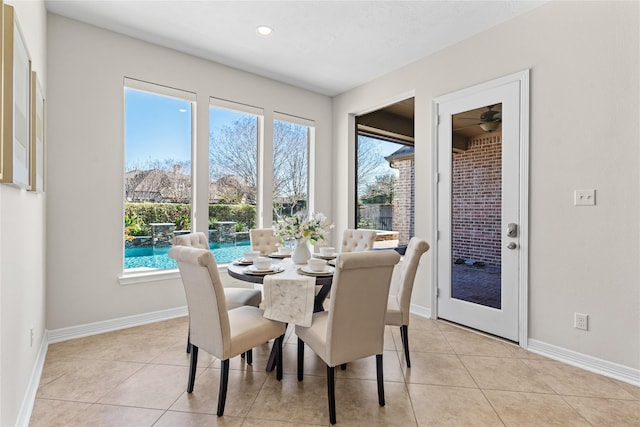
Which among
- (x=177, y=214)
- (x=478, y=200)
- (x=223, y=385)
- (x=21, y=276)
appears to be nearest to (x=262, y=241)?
(x=177, y=214)

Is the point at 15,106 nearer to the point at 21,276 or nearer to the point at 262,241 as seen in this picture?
the point at 21,276

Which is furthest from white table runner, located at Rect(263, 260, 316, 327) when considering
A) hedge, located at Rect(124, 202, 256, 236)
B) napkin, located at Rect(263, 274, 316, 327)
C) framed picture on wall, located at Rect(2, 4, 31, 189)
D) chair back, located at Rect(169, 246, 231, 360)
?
hedge, located at Rect(124, 202, 256, 236)

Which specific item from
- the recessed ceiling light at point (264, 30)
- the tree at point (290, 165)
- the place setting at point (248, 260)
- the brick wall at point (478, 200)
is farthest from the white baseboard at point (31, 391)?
the brick wall at point (478, 200)

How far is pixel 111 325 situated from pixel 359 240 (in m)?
2.58

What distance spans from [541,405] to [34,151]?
3441 millimetres

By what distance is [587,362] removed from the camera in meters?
2.52

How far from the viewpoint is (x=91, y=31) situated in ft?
10.2

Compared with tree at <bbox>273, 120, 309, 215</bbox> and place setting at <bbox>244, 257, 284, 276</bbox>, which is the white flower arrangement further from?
tree at <bbox>273, 120, 309, 215</bbox>

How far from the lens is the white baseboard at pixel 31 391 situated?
1783 mm

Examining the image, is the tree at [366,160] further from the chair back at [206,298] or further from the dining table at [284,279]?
the chair back at [206,298]

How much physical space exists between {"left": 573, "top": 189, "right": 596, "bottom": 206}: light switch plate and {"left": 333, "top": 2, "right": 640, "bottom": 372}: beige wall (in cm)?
4

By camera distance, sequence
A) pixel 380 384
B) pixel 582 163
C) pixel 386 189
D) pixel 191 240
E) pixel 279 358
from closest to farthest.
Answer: pixel 380 384 → pixel 279 358 → pixel 582 163 → pixel 191 240 → pixel 386 189

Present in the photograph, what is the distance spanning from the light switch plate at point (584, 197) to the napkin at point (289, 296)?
215 cm

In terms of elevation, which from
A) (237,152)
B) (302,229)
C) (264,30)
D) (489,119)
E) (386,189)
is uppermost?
(264,30)
